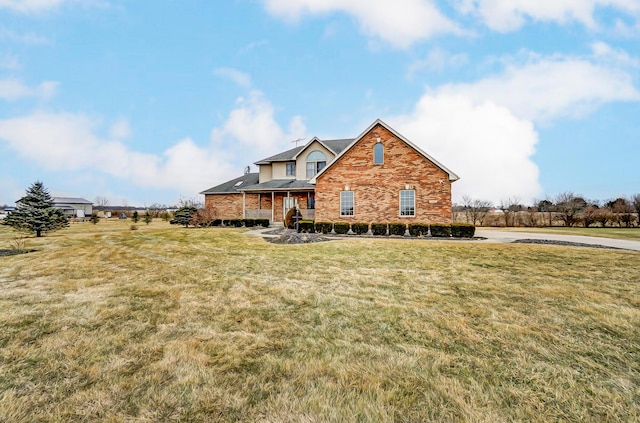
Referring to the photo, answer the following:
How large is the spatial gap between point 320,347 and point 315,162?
72.5ft

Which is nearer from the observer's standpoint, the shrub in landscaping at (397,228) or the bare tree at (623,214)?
the shrub in landscaping at (397,228)

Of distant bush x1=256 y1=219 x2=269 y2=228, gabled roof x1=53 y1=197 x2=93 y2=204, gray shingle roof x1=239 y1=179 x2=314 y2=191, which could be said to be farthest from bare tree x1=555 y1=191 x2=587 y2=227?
gabled roof x1=53 y1=197 x2=93 y2=204

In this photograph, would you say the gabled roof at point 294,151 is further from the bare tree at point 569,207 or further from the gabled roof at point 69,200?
the gabled roof at point 69,200

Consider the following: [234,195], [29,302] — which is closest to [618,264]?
[29,302]

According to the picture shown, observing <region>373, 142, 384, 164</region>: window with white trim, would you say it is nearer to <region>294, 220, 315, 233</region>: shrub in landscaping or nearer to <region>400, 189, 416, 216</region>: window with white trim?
<region>400, 189, 416, 216</region>: window with white trim

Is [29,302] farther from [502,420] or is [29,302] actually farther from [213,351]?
[502,420]

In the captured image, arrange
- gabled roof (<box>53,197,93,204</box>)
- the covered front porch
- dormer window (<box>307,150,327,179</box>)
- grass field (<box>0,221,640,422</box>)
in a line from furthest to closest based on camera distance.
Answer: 1. gabled roof (<box>53,197,93,204</box>)
2. dormer window (<box>307,150,327,179</box>)
3. the covered front porch
4. grass field (<box>0,221,640,422</box>)

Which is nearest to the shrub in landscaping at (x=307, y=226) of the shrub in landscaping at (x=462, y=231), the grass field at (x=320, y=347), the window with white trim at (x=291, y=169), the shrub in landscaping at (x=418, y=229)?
the shrub in landscaping at (x=418, y=229)

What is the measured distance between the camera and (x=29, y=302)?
16.6 feet

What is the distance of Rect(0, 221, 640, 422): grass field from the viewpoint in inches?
90.4

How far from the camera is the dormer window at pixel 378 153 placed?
62.2 ft

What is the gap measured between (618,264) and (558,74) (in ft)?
30.5

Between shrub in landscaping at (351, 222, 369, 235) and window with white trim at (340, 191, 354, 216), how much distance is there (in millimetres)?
2560

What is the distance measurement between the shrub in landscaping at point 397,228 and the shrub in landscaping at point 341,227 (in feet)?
8.76
